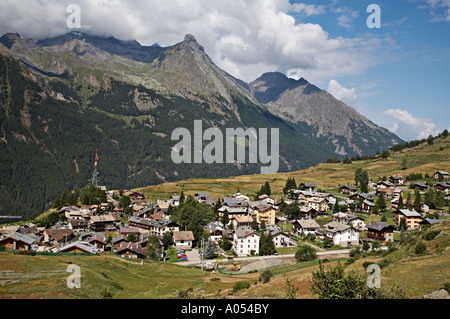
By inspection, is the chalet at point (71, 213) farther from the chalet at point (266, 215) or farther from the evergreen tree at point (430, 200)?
the evergreen tree at point (430, 200)

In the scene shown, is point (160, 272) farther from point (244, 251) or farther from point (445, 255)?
point (445, 255)

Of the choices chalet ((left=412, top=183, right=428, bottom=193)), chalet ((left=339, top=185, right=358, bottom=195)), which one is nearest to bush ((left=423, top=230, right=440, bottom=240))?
chalet ((left=339, top=185, right=358, bottom=195))

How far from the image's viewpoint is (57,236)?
271 ft

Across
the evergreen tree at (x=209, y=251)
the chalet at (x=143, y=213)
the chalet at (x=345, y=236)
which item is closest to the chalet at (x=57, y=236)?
the chalet at (x=143, y=213)

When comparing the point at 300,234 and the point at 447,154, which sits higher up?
the point at 447,154

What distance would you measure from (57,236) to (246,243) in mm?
47985

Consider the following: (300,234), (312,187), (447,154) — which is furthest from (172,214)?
(447,154)

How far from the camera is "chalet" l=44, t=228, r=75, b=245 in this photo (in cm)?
8150

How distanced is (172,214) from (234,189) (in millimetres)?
64560

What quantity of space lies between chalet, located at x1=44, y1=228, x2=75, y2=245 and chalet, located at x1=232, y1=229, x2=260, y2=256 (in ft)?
142

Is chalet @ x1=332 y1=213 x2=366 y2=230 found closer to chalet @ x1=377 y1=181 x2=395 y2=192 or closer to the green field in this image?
chalet @ x1=377 y1=181 x2=395 y2=192

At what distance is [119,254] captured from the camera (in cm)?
7088

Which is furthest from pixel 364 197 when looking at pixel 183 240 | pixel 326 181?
pixel 183 240

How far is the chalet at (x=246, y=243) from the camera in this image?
78.2m
